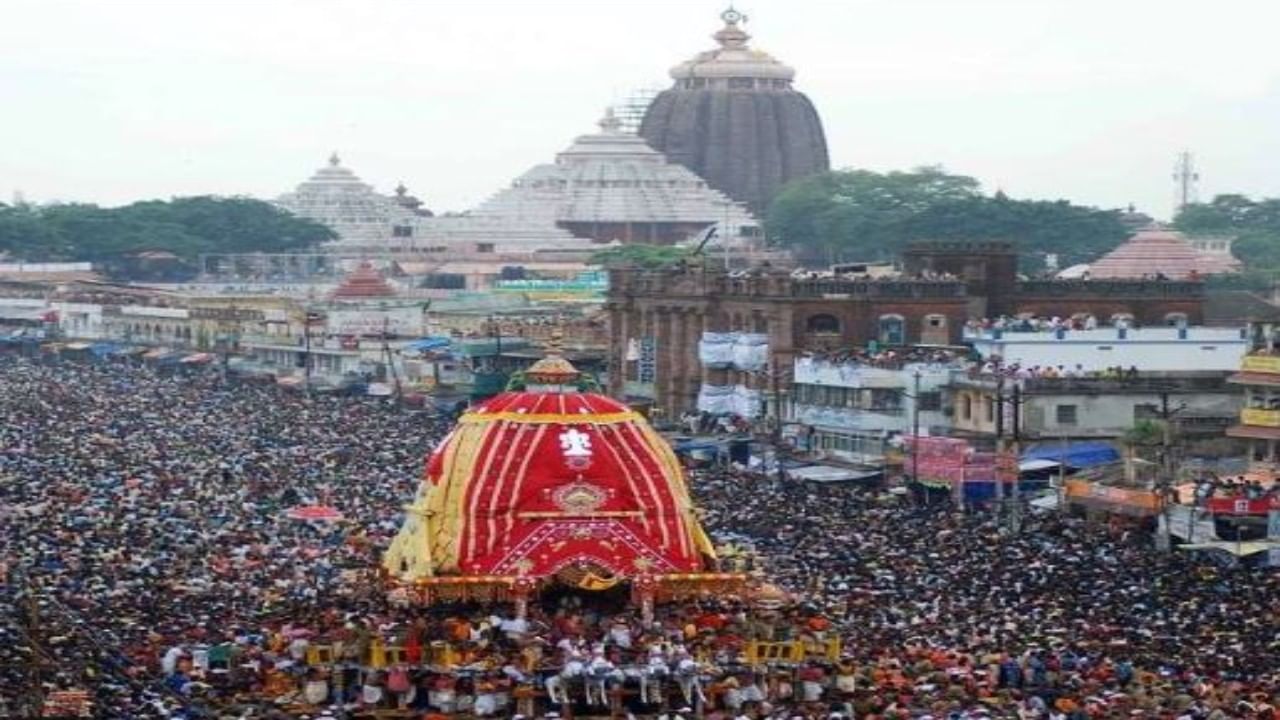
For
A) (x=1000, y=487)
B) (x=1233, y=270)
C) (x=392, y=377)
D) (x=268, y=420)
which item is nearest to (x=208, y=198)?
(x=1233, y=270)

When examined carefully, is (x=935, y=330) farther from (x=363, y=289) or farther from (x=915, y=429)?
(x=363, y=289)

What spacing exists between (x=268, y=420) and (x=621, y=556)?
50706 mm

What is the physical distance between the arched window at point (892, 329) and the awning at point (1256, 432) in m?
22.4

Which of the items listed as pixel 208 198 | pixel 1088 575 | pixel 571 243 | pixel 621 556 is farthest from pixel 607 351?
pixel 208 198

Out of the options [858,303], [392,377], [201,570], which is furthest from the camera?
[392,377]

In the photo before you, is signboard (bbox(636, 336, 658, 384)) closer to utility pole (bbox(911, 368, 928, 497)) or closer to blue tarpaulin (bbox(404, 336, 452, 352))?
blue tarpaulin (bbox(404, 336, 452, 352))

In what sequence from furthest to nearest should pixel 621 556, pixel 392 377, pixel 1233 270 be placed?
pixel 1233 270
pixel 392 377
pixel 621 556

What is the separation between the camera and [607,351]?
104500 mm

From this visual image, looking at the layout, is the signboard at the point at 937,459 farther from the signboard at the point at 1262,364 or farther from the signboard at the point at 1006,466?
the signboard at the point at 1262,364

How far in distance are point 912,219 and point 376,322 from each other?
37.0 metres

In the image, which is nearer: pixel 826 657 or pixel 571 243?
pixel 826 657

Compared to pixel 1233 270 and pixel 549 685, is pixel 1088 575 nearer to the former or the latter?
pixel 549 685

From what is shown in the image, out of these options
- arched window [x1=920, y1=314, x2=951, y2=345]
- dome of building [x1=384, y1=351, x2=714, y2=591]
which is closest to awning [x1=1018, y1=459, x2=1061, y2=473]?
arched window [x1=920, y1=314, x2=951, y2=345]

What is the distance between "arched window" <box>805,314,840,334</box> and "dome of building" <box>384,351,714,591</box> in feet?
139
